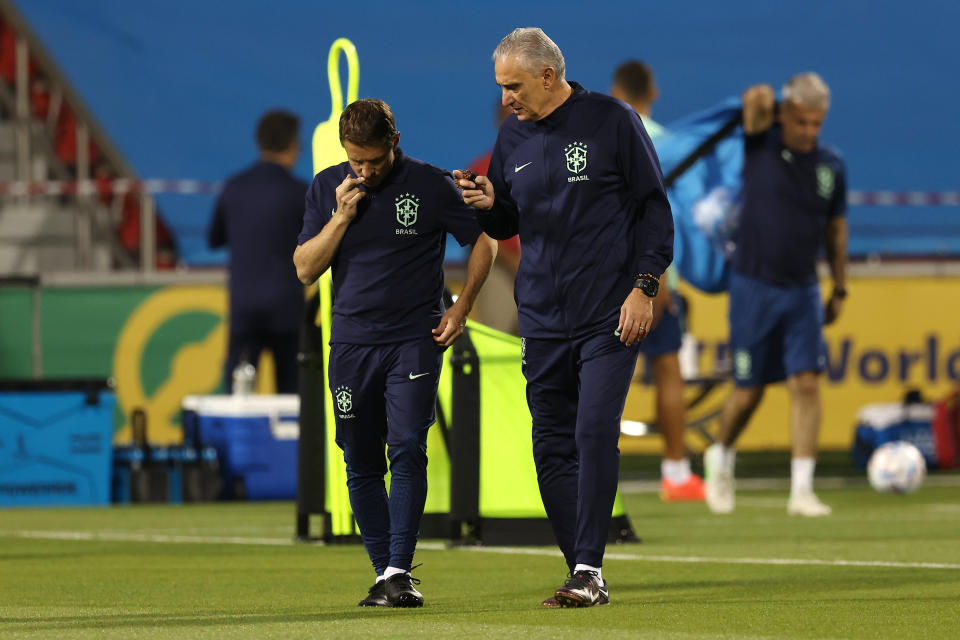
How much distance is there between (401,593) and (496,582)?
923 mm

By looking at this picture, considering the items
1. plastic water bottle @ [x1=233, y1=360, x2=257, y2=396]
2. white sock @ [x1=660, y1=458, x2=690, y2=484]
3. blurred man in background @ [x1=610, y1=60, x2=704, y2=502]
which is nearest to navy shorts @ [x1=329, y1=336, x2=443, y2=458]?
blurred man in background @ [x1=610, y1=60, x2=704, y2=502]

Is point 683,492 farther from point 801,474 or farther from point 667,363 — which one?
point 801,474

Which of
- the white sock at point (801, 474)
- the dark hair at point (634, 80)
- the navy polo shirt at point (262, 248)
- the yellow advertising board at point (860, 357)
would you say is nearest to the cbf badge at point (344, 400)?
the white sock at point (801, 474)

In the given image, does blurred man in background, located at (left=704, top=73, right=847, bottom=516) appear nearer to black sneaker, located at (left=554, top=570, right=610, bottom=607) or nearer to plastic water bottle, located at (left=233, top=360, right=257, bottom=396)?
plastic water bottle, located at (left=233, top=360, right=257, bottom=396)

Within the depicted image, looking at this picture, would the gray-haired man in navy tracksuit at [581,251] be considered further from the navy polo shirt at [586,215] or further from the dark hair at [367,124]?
the dark hair at [367,124]

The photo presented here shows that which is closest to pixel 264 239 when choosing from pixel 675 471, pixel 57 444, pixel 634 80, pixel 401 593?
pixel 57 444

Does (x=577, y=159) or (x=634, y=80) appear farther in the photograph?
(x=634, y=80)

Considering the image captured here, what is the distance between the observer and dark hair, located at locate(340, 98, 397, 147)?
5582 mm

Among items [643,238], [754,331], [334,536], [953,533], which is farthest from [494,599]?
[754,331]

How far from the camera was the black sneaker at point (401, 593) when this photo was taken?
5.62 m

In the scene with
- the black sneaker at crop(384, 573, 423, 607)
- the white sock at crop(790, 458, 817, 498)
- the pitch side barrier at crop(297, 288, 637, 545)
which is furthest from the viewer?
the white sock at crop(790, 458, 817, 498)

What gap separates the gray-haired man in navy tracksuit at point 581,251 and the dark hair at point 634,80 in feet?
17.9

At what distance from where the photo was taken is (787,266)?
10141mm

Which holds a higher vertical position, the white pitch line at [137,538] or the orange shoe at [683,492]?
the orange shoe at [683,492]
